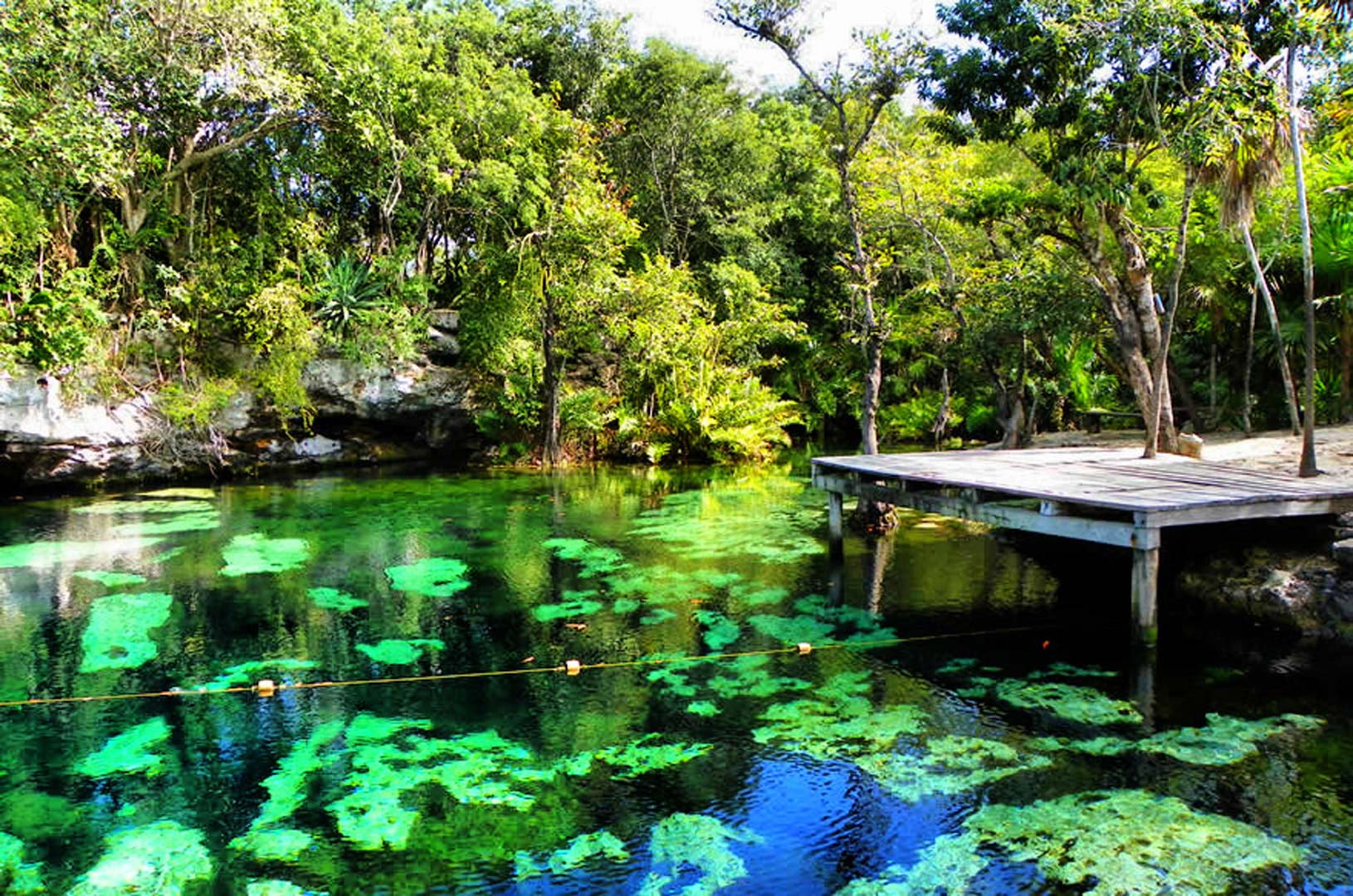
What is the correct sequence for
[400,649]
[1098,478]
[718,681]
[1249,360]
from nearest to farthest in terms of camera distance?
1. [718,681]
2. [400,649]
3. [1098,478]
4. [1249,360]

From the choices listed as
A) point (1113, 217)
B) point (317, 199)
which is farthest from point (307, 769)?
point (317, 199)

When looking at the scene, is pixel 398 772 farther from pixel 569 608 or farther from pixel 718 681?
pixel 569 608

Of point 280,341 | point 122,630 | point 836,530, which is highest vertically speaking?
point 280,341

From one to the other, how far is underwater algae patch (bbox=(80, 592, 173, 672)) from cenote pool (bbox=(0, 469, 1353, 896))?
44mm

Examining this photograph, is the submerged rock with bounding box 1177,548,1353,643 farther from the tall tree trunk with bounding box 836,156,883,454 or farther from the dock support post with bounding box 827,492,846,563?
the tall tree trunk with bounding box 836,156,883,454

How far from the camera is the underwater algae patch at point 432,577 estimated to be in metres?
9.70

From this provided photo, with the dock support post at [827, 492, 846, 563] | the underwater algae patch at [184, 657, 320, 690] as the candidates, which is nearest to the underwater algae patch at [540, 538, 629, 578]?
the dock support post at [827, 492, 846, 563]

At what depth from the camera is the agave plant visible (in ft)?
57.8

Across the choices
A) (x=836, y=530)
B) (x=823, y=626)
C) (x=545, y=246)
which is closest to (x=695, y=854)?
(x=823, y=626)

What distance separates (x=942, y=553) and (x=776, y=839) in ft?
22.0

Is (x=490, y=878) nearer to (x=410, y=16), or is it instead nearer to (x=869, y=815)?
(x=869, y=815)

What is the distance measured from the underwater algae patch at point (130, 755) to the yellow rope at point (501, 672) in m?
0.61

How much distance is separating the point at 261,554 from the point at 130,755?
19.1 feet

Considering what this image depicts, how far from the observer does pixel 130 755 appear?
575cm
